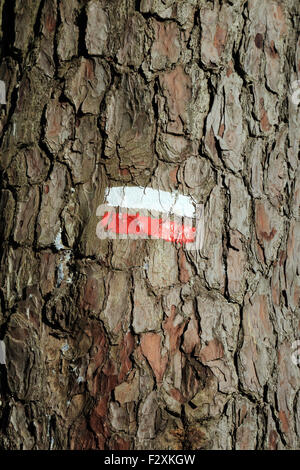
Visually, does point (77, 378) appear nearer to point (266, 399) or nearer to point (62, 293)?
point (62, 293)

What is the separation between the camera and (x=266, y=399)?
137cm

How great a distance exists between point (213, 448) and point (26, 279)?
2.29ft

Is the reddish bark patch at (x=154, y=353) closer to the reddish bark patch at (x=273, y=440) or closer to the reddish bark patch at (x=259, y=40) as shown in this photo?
the reddish bark patch at (x=273, y=440)

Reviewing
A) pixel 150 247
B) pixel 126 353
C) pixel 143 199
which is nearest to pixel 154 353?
pixel 126 353

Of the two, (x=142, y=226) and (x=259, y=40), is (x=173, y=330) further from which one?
(x=259, y=40)

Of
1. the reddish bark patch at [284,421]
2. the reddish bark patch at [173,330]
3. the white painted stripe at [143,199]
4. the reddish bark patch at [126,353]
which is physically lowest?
the reddish bark patch at [284,421]

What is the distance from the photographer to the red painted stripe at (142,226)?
4.33 feet

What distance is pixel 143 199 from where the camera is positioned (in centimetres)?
133

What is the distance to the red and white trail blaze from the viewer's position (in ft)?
4.33

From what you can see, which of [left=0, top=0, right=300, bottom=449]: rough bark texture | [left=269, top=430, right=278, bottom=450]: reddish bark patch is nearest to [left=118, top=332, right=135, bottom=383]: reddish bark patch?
[left=0, top=0, right=300, bottom=449]: rough bark texture

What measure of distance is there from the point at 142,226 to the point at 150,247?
2.4 inches

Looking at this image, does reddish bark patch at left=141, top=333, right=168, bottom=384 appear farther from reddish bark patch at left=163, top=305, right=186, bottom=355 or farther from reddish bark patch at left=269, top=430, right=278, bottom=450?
reddish bark patch at left=269, top=430, right=278, bottom=450

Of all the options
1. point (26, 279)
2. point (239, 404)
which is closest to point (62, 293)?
point (26, 279)

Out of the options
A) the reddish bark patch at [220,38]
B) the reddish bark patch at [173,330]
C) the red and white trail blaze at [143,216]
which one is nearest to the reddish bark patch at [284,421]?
the reddish bark patch at [173,330]
